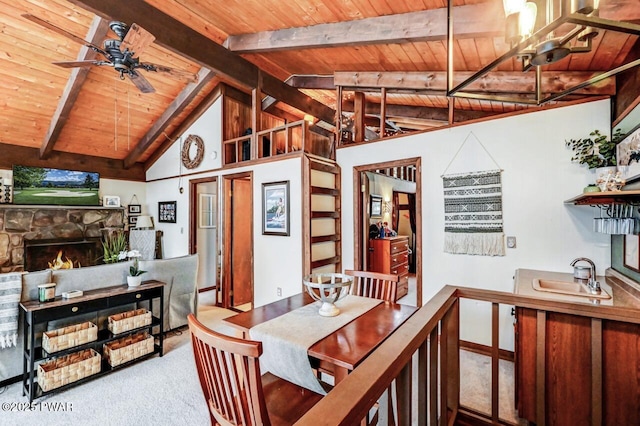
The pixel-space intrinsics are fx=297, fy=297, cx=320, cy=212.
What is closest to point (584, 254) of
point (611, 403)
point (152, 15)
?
point (611, 403)

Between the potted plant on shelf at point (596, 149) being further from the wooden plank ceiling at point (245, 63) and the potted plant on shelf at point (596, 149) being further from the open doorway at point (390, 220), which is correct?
the open doorway at point (390, 220)

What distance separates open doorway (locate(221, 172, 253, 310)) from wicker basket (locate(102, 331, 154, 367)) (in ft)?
6.09

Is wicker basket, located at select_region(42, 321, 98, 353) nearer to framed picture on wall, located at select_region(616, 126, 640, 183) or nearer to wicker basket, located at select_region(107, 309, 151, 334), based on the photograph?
wicker basket, located at select_region(107, 309, 151, 334)

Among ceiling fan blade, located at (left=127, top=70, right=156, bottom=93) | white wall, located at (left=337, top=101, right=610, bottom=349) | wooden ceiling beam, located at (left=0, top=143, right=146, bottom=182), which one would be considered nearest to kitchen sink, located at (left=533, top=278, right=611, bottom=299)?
white wall, located at (left=337, top=101, right=610, bottom=349)

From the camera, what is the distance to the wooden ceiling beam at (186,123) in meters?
5.37

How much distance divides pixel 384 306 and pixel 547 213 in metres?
1.96

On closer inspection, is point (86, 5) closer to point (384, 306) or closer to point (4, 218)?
point (384, 306)

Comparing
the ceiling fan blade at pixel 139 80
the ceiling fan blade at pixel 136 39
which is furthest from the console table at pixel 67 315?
the ceiling fan blade at pixel 136 39

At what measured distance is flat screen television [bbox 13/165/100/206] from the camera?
16.7ft

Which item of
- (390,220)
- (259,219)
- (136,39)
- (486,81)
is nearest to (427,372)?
(486,81)

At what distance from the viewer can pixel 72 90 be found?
423 cm

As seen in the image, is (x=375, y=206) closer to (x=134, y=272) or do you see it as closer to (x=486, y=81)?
(x=486, y=81)

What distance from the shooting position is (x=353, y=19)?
3.05m

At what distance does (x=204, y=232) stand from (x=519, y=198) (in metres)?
5.20
